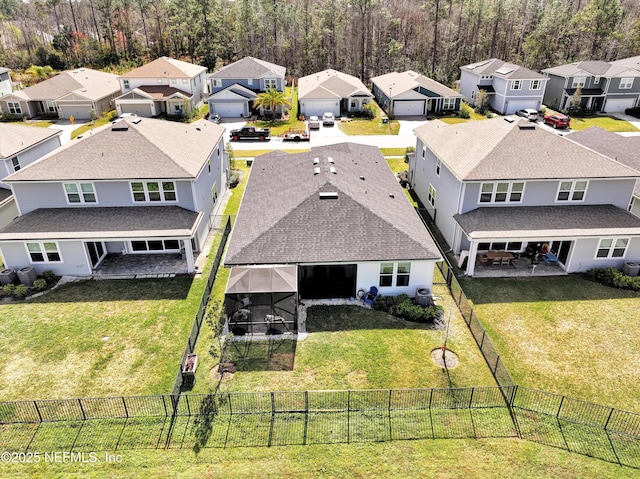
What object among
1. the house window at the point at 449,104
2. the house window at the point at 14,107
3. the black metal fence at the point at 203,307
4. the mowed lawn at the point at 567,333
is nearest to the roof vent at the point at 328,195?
the black metal fence at the point at 203,307

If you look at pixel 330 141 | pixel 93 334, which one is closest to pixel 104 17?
pixel 330 141

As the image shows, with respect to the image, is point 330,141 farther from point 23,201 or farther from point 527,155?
point 23,201

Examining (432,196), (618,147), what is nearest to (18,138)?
(432,196)

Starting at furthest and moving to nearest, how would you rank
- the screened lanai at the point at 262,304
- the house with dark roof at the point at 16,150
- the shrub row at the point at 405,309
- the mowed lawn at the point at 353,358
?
the house with dark roof at the point at 16,150 < the shrub row at the point at 405,309 < the screened lanai at the point at 262,304 < the mowed lawn at the point at 353,358

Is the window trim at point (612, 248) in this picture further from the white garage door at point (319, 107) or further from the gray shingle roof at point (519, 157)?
the white garage door at point (319, 107)

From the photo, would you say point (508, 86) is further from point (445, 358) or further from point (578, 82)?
point (445, 358)

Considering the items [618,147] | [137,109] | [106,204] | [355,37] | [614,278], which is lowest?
[614,278]
